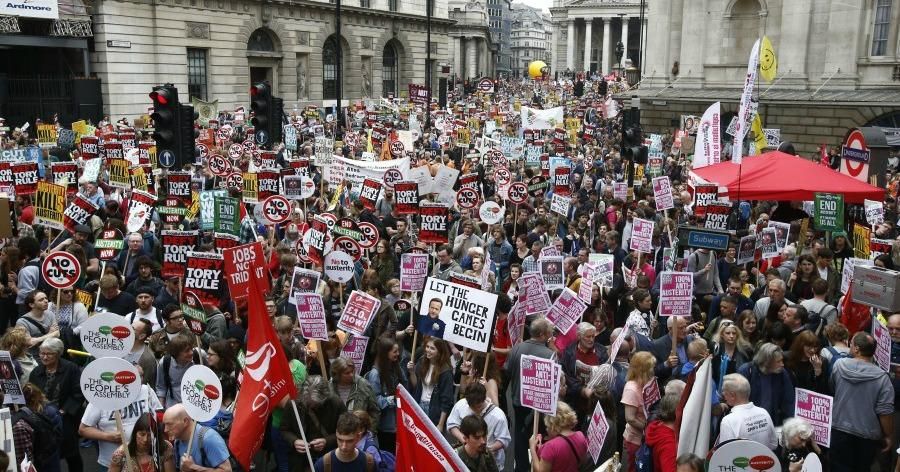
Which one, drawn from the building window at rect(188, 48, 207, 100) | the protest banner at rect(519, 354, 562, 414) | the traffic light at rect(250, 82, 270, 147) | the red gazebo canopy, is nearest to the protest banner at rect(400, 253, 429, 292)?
the protest banner at rect(519, 354, 562, 414)

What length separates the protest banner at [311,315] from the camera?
8008 millimetres

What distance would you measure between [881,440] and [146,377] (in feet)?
21.7

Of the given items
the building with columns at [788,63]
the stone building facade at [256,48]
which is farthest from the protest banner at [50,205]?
the building with columns at [788,63]

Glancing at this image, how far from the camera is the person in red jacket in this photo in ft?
20.5

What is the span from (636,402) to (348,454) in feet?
8.28

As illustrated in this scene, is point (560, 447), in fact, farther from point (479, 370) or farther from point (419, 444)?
point (479, 370)

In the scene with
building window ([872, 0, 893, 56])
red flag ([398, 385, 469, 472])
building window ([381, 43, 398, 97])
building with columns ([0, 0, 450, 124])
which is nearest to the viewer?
red flag ([398, 385, 469, 472])

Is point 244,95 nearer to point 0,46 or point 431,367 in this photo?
point 0,46

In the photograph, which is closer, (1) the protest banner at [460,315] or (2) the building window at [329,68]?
(1) the protest banner at [460,315]

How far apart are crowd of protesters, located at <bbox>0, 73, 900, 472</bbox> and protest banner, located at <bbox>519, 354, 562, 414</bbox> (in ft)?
0.45

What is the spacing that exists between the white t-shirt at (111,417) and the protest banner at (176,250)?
358 centimetres

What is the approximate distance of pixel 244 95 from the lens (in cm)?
4469

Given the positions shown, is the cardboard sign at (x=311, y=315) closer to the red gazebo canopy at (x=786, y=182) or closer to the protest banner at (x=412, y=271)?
the protest banner at (x=412, y=271)

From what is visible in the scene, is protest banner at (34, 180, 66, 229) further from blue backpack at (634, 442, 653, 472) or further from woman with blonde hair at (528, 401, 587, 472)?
blue backpack at (634, 442, 653, 472)
